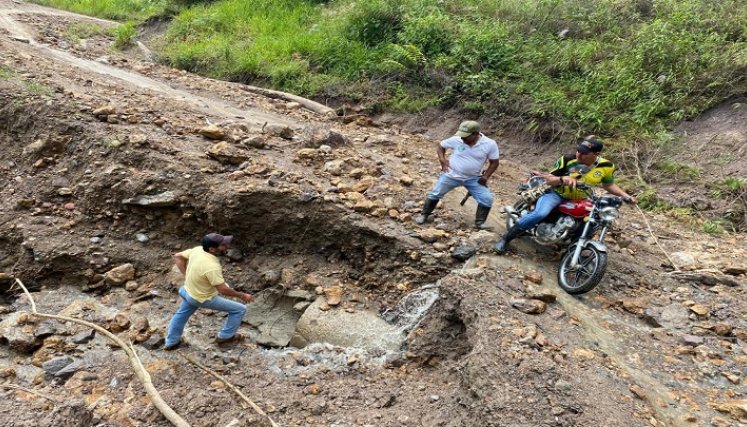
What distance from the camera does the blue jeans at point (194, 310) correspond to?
16.4 feet

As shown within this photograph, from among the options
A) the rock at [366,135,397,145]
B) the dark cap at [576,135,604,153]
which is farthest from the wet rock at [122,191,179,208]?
the dark cap at [576,135,604,153]

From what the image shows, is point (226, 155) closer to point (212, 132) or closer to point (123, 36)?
point (212, 132)

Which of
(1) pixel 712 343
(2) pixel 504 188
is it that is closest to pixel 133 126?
(2) pixel 504 188

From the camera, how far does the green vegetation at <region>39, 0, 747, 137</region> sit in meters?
8.37

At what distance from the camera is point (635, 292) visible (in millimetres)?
5371

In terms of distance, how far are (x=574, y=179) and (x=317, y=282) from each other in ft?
10.0

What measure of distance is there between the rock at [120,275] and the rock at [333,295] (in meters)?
2.46

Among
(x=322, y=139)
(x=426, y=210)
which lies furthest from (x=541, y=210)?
(x=322, y=139)

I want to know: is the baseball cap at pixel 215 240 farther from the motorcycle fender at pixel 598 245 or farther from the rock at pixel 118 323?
the motorcycle fender at pixel 598 245

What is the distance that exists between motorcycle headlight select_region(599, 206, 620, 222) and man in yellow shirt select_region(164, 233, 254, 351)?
3558mm

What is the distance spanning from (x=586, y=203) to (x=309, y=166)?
144 inches

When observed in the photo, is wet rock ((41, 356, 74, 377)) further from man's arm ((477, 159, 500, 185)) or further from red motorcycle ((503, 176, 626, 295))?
red motorcycle ((503, 176, 626, 295))

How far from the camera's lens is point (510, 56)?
32.3 ft

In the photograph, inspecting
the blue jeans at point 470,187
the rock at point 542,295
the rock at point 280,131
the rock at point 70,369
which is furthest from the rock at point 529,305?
the rock at point 280,131
